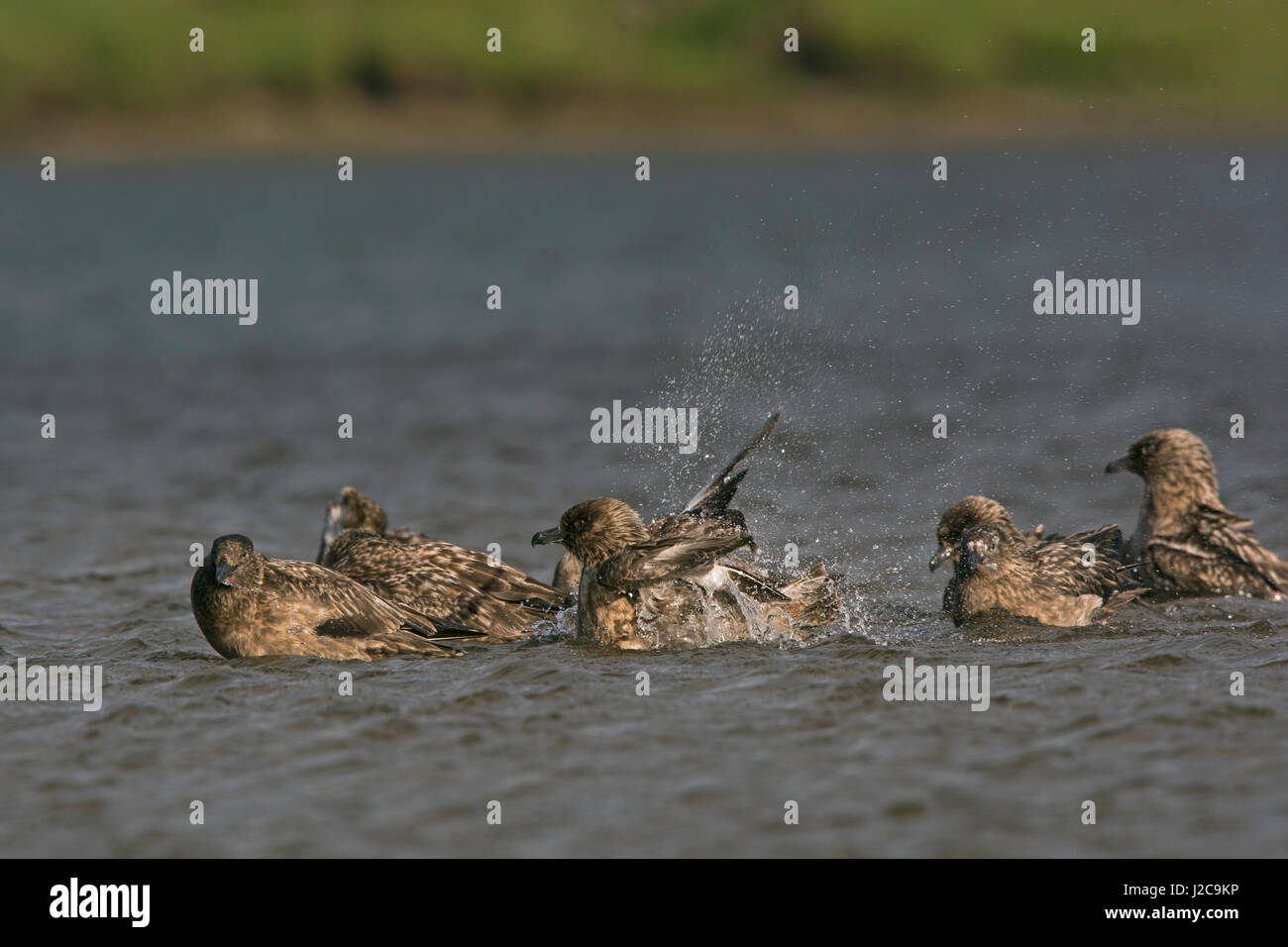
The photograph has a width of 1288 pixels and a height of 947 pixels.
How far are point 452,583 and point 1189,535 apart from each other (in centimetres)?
491

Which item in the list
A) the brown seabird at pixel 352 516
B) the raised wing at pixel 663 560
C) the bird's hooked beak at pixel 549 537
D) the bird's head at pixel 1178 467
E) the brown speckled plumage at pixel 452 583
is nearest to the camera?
the raised wing at pixel 663 560

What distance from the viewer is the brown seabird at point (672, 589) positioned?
380 inches

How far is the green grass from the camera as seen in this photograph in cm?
5931

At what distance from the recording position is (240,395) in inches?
798

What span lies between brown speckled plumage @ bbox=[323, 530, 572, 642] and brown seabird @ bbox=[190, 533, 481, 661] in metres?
0.51

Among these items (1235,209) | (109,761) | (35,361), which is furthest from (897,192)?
(109,761)

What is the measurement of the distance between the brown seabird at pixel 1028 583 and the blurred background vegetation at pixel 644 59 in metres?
50.3

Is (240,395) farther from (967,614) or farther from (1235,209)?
(1235,209)

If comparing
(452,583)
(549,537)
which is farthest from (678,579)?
(452,583)

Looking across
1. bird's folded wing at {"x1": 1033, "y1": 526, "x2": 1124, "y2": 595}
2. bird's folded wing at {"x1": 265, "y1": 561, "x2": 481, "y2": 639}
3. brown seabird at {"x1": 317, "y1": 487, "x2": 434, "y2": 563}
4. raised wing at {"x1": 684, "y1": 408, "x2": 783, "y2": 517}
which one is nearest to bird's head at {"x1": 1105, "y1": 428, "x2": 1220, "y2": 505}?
bird's folded wing at {"x1": 1033, "y1": 526, "x2": 1124, "y2": 595}

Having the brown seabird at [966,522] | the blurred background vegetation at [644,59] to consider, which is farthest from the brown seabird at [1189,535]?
the blurred background vegetation at [644,59]

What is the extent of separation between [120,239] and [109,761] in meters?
34.5

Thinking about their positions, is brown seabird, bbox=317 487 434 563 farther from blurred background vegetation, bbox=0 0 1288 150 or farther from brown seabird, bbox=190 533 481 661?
blurred background vegetation, bbox=0 0 1288 150

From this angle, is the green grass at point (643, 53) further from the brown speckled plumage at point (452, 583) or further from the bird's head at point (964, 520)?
the brown speckled plumage at point (452, 583)
